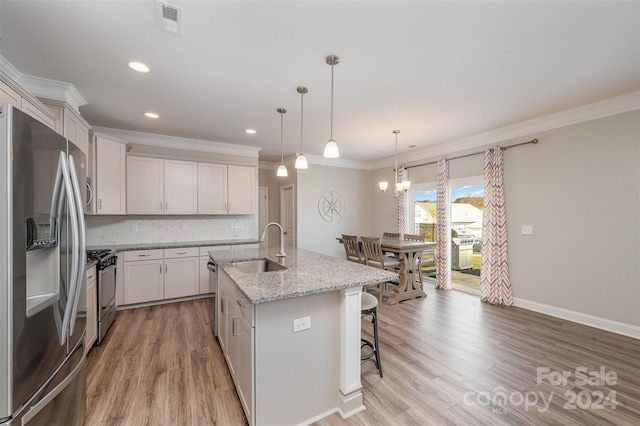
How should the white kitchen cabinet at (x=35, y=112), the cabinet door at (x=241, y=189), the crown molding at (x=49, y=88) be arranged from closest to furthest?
the white kitchen cabinet at (x=35, y=112) < the crown molding at (x=49, y=88) < the cabinet door at (x=241, y=189)

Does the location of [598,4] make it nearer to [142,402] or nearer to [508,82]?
[508,82]

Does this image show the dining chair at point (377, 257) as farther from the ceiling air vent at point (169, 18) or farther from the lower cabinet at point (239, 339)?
the ceiling air vent at point (169, 18)

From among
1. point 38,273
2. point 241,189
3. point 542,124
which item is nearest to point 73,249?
point 38,273

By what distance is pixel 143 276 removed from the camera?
3.95 m

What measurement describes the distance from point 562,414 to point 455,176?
12.3 feet

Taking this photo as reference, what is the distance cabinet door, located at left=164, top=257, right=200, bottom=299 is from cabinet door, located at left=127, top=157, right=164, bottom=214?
865 mm

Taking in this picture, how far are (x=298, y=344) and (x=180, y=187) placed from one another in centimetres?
364

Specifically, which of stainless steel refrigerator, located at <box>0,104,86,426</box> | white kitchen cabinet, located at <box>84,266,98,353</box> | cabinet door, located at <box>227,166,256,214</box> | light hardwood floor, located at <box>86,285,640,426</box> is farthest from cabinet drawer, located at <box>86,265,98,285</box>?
cabinet door, located at <box>227,166,256,214</box>

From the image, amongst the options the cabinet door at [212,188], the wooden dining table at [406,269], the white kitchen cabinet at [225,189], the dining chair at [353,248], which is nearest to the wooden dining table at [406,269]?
the wooden dining table at [406,269]

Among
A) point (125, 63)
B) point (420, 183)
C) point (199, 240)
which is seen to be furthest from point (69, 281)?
point (420, 183)

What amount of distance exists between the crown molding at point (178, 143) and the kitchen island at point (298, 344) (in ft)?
11.3

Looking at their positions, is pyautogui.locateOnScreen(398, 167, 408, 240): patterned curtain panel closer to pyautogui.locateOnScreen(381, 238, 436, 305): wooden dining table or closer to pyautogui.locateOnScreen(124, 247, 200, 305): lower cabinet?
pyautogui.locateOnScreen(381, 238, 436, 305): wooden dining table

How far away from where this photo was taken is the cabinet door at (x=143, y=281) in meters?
3.86

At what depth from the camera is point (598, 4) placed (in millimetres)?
1692
